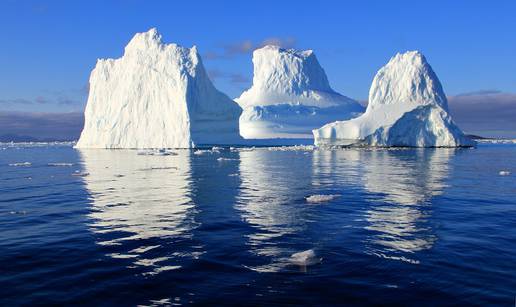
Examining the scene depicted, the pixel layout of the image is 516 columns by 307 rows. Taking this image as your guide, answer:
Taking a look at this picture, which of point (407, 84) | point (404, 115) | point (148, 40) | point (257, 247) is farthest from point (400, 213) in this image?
point (148, 40)

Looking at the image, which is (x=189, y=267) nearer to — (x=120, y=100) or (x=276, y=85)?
(x=120, y=100)

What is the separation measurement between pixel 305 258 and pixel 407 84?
63.8 m

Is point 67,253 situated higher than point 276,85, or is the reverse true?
point 276,85

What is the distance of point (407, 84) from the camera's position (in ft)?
219

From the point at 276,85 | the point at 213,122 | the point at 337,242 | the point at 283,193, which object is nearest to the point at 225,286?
the point at 337,242

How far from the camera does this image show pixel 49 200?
1697cm

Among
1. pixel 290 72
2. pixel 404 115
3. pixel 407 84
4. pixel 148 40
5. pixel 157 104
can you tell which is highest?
pixel 290 72

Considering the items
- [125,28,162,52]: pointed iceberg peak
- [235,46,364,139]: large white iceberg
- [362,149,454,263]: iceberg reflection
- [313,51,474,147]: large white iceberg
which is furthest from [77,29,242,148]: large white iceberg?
[362,149,454,263]: iceberg reflection

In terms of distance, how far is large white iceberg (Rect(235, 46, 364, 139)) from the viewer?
114 meters

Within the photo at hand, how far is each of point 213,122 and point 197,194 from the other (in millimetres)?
56287

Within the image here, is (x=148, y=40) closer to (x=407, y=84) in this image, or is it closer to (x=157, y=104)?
(x=157, y=104)

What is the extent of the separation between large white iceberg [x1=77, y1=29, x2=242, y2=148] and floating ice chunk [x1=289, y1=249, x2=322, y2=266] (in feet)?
192

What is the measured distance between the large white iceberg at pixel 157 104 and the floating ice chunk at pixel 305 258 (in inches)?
2305

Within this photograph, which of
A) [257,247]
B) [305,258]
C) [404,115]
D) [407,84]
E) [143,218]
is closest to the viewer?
[305,258]
